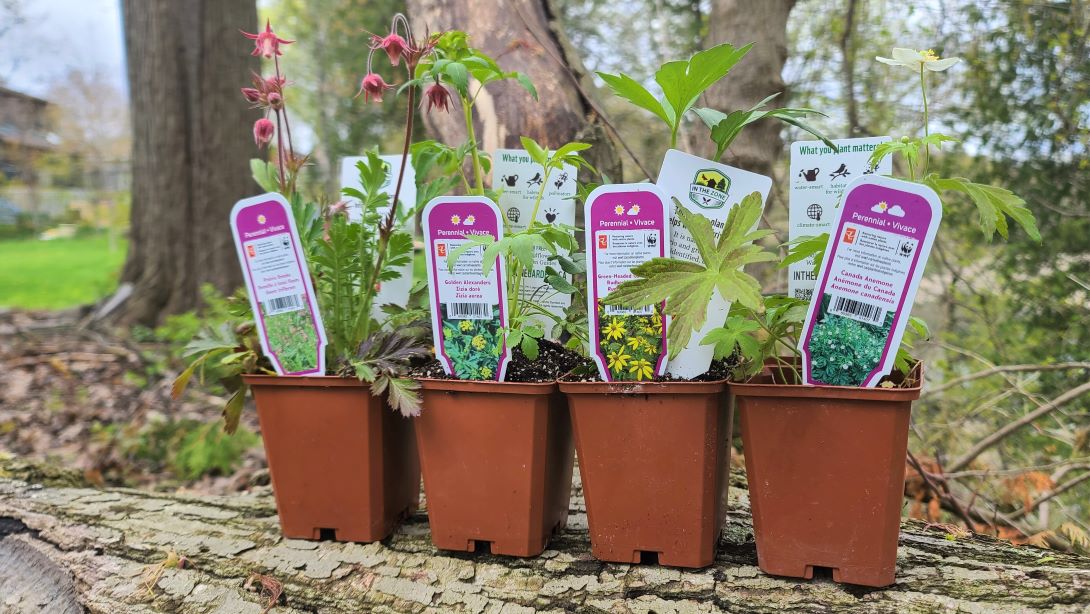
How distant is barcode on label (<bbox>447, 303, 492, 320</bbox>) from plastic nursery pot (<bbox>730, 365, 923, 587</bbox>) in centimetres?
45

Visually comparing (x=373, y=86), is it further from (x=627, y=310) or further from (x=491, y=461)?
(x=491, y=461)

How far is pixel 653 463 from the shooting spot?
1.13 metres

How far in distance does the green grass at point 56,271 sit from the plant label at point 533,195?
5.00 m

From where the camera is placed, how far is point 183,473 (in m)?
2.70

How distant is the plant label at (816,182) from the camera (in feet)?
3.89

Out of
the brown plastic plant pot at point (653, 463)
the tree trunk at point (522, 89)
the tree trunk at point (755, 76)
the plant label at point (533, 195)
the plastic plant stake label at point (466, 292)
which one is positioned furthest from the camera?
the tree trunk at point (755, 76)

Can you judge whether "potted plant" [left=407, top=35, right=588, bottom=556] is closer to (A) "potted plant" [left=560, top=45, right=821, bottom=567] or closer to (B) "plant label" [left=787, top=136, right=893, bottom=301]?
(A) "potted plant" [left=560, top=45, right=821, bottom=567]

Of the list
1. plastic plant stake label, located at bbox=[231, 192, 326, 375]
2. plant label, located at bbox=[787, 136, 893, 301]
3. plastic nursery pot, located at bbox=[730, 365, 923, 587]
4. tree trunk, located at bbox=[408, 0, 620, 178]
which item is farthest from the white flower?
plastic plant stake label, located at bbox=[231, 192, 326, 375]

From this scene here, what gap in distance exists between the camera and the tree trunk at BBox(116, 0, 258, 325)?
423 cm

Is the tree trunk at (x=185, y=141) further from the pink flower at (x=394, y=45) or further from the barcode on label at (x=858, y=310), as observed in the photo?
the barcode on label at (x=858, y=310)

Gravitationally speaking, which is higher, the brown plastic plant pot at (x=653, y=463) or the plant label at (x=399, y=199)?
the plant label at (x=399, y=199)

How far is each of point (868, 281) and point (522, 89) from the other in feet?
4.06

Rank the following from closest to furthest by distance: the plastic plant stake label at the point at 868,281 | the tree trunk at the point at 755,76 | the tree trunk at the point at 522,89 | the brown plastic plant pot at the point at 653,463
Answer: the plastic plant stake label at the point at 868,281 → the brown plastic plant pot at the point at 653,463 → the tree trunk at the point at 522,89 → the tree trunk at the point at 755,76

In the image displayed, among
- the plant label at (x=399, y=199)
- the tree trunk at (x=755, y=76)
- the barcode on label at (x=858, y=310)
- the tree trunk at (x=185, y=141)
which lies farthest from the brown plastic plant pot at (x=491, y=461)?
the tree trunk at (x=185, y=141)
